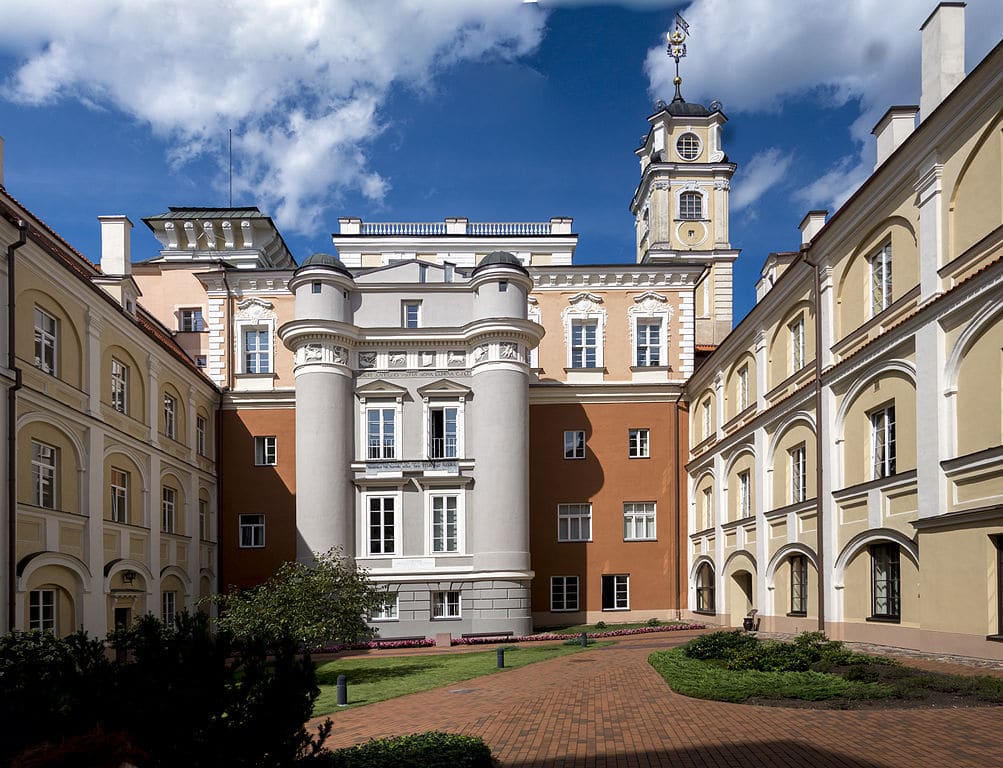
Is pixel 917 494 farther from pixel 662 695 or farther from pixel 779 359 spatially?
pixel 779 359

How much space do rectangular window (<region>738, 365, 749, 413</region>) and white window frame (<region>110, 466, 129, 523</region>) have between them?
21124 millimetres

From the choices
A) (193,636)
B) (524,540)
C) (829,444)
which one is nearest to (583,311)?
(524,540)

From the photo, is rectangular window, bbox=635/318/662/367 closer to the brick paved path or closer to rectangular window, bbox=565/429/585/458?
rectangular window, bbox=565/429/585/458

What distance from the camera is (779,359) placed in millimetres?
27812

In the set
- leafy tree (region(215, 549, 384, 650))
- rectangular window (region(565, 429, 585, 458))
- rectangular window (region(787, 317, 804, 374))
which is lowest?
leafy tree (region(215, 549, 384, 650))

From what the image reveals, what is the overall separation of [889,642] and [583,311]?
2294 centimetres

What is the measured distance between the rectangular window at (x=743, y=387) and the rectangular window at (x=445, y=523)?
11.5 meters

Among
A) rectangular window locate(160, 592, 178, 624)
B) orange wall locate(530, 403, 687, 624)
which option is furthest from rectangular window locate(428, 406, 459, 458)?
rectangular window locate(160, 592, 178, 624)

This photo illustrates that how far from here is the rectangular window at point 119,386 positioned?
89.9ft

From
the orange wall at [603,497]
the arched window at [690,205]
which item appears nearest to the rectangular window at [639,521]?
the orange wall at [603,497]

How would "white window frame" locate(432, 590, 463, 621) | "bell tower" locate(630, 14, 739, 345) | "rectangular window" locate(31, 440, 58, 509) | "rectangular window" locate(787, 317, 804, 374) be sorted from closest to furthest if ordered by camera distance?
"rectangular window" locate(31, 440, 58, 509)
"rectangular window" locate(787, 317, 804, 374)
"white window frame" locate(432, 590, 463, 621)
"bell tower" locate(630, 14, 739, 345)

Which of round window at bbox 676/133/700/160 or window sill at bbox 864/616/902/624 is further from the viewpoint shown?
round window at bbox 676/133/700/160

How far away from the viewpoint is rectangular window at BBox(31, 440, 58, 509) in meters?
22.1

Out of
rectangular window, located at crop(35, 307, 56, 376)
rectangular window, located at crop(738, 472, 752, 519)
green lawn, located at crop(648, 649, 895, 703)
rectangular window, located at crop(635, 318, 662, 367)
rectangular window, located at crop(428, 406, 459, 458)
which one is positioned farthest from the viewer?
rectangular window, located at crop(635, 318, 662, 367)
